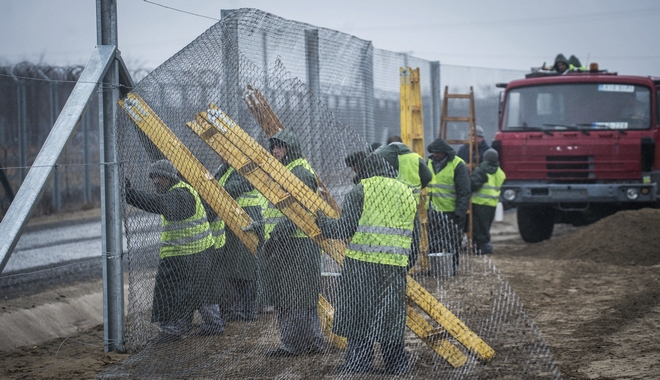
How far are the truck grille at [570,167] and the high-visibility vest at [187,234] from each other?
25.9ft

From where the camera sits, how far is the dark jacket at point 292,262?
18.3 ft

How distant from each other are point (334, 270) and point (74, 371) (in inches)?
78.2

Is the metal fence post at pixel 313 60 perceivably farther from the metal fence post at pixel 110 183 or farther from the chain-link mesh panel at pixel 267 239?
the metal fence post at pixel 110 183

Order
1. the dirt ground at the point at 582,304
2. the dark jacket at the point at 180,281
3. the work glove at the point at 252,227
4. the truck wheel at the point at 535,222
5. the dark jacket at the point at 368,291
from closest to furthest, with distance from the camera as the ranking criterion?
1. the dark jacket at the point at 368,291
2. the dirt ground at the point at 582,304
3. the work glove at the point at 252,227
4. the dark jacket at the point at 180,281
5. the truck wheel at the point at 535,222

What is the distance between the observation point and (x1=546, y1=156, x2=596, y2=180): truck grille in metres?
12.6

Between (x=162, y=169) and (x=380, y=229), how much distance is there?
72.6 inches

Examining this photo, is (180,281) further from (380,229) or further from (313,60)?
(313,60)

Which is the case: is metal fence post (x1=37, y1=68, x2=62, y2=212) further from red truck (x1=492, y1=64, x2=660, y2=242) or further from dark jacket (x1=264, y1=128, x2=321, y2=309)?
red truck (x1=492, y1=64, x2=660, y2=242)

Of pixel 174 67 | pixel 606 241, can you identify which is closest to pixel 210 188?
pixel 174 67

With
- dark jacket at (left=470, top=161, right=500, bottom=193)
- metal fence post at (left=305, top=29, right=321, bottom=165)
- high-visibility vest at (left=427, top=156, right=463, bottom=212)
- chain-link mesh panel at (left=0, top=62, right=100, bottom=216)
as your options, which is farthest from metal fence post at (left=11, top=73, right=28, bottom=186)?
dark jacket at (left=470, top=161, right=500, bottom=193)

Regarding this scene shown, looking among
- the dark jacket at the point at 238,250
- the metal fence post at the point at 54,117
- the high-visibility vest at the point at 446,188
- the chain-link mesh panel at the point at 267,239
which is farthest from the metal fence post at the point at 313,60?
the metal fence post at the point at 54,117

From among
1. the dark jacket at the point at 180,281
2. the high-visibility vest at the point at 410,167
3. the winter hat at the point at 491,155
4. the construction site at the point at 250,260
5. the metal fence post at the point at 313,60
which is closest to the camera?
the construction site at the point at 250,260

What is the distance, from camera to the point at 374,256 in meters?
5.16

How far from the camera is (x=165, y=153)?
5.66 m
